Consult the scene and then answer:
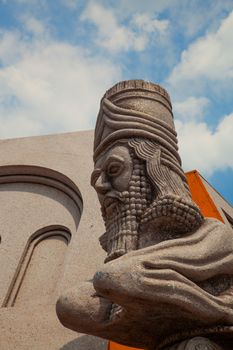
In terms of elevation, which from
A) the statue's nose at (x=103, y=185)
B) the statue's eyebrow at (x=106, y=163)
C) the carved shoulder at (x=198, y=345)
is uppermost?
the statue's eyebrow at (x=106, y=163)

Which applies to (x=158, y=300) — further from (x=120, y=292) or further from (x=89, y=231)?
(x=89, y=231)

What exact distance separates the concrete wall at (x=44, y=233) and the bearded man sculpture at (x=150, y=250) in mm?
1058

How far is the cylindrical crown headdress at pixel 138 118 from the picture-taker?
2762mm

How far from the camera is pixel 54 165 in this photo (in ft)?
20.0

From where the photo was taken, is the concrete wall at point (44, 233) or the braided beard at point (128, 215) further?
the concrete wall at point (44, 233)

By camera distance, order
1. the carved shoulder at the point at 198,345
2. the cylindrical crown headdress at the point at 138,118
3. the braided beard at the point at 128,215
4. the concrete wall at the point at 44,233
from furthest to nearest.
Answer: the concrete wall at the point at 44,233, the cylindrical crown headdress at the point at 138,118, the braided beard at the point at 128,215, the carved shoulder at the point at 198,345

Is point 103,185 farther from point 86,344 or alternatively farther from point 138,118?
point 86,344

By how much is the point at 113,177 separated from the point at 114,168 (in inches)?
2.6

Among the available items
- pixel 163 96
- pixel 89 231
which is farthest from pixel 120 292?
pixel 89 231

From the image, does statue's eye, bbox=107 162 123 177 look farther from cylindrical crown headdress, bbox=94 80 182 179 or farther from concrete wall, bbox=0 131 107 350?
concrete wall, bbox=0 131 107 350

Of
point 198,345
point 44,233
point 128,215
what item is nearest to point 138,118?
point 128,215

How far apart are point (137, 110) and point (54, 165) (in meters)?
3.44

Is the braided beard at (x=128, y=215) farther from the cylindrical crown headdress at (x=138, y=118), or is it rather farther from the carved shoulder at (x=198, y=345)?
the carved shoulder at (x=198, y=345)

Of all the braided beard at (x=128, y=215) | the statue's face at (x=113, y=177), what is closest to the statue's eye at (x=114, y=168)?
the statue's face at (x=113, y=177)
